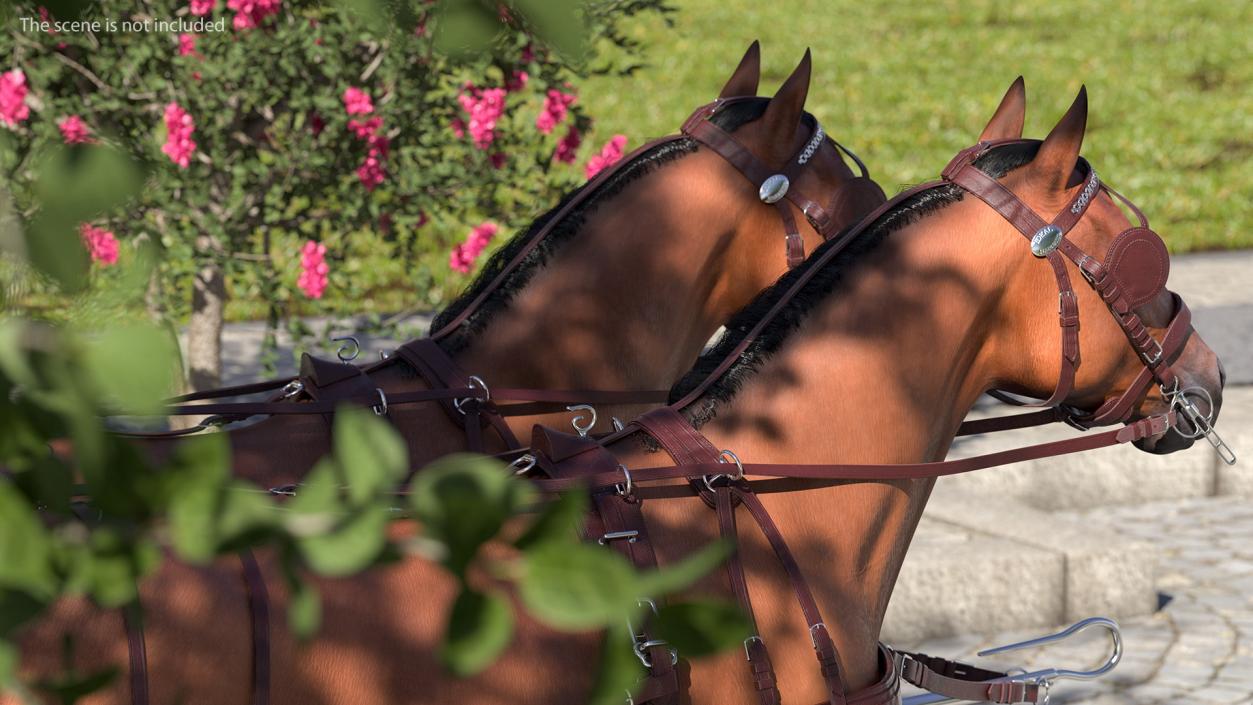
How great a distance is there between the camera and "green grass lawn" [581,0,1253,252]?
1240cm

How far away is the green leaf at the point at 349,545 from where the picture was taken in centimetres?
66

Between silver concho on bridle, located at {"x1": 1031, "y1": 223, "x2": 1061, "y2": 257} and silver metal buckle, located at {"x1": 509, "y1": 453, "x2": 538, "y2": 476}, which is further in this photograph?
silver concho on bridle, located at {"x1": 1031, "y1": 223, "x2": 1061, "y2": 257}

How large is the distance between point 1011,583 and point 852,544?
2599mm

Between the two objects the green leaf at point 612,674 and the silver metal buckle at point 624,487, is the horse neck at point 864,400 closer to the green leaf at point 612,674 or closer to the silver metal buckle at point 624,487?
the silver metal buckle at point 624,487

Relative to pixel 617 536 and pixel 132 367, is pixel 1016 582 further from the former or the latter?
pixel 132 367

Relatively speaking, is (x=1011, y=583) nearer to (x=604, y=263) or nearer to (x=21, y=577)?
(x=604, y=263)

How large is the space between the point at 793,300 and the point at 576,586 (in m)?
1.62

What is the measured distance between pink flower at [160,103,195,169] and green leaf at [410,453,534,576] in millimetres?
4328

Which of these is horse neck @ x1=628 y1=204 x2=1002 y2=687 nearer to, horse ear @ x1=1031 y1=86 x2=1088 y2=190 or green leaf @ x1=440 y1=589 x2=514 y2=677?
horse ear @ x1=1031 y1=86 x2=1088 y2=190

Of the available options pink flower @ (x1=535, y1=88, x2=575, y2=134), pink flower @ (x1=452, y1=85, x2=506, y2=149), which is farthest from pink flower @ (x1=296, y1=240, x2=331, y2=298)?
pink flower @ (x1=535, y1=88, x2=575, y2=134)

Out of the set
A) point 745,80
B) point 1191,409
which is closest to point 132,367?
point 1191,409

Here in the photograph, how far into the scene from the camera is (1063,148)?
228 cm

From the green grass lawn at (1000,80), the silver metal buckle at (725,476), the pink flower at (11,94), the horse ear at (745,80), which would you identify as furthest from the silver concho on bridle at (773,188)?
the green grass lawn at (1000,80)

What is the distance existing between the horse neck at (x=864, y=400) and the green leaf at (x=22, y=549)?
1.50 meters
